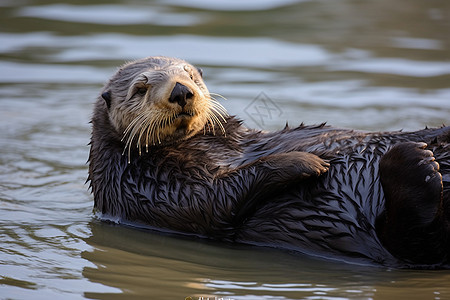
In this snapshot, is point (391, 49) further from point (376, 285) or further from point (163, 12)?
point (376, 285)

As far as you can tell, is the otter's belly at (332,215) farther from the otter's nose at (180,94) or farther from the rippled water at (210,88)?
the otter's nose at (180,94)

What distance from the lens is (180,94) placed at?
16.6ft

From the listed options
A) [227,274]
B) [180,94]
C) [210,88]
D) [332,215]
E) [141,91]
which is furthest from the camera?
[210,88]

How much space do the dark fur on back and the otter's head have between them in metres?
0.11

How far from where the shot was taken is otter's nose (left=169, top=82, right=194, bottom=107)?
5.05 m

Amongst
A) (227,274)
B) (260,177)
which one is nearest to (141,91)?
(260,177)

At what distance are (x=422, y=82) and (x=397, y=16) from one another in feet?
10.8

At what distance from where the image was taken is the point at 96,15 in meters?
12.8

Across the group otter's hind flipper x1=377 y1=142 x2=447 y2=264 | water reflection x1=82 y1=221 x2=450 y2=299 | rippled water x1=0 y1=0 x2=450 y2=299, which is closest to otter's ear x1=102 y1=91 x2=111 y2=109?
rippled water x1=0 y1=0 x2=450 y2=299

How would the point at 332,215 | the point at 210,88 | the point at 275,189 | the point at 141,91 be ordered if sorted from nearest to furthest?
1. the point at 332,215
2. the point at 275,189
3. the point at 141,91
4. the point at 210,88

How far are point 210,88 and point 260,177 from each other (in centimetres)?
494

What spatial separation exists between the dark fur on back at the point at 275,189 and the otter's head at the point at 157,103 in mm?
114

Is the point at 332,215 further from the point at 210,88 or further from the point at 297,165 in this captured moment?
the point at 210,88

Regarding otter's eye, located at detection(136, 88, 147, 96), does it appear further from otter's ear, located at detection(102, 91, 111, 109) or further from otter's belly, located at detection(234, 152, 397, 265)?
otter's belly, located at detection(234, 152, 397, 265)
